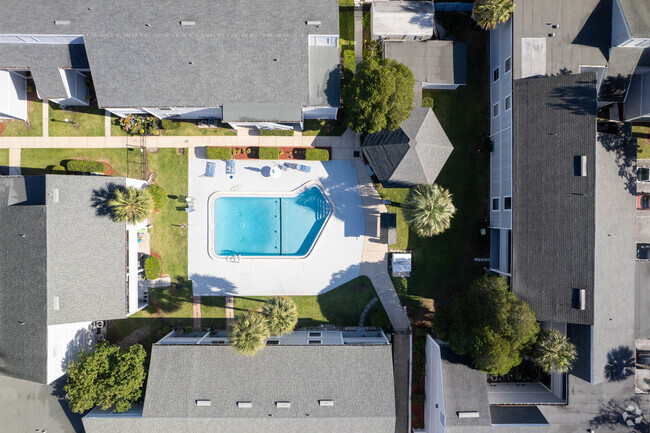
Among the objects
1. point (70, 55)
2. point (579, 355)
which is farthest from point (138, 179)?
point (579, 355)

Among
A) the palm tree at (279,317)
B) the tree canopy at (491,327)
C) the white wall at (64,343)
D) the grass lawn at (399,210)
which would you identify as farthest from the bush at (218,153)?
the tree canopy at (491,327)

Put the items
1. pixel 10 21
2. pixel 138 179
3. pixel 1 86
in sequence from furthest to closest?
pixel 138 179, pixel 1 86, pixel 10 21

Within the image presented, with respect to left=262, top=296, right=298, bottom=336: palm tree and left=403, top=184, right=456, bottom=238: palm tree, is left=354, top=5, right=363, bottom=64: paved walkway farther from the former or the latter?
left=262, top=296, right=298, bottom=336: palm tree

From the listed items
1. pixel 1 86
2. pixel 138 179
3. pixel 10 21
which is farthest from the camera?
pixel 138 179

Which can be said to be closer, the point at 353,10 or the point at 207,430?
the point at 207,430

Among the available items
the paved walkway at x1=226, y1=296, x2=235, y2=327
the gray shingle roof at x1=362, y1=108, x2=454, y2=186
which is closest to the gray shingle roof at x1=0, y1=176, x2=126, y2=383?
the paved walkway at x1=226, y1=296, x2=235, y2=327

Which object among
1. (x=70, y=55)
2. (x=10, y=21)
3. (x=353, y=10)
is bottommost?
(x=70, y=55)

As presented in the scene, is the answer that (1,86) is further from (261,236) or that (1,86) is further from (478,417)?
(478,417)
